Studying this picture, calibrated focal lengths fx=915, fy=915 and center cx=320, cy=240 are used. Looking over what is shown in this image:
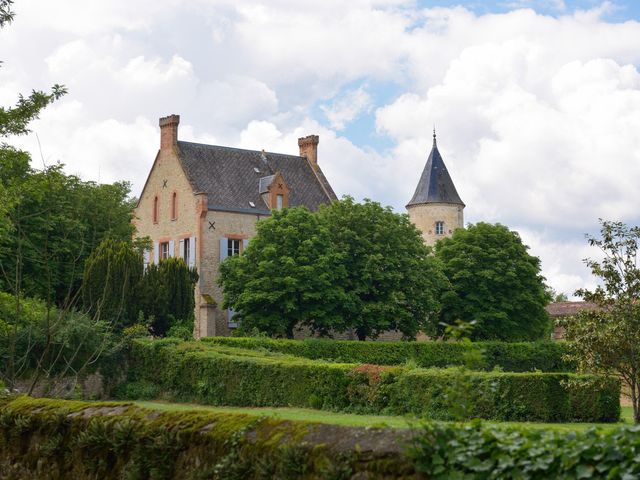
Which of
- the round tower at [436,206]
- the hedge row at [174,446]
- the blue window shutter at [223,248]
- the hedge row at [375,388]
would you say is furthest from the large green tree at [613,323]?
the round tower at [436,206]

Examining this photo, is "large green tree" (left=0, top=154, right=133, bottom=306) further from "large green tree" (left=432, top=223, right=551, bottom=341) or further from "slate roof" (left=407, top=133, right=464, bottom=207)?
"slate roof" (left=407, top=133, right=464, bottom=207)

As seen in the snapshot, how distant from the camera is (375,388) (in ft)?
93.1

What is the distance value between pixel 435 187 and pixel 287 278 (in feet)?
88.5

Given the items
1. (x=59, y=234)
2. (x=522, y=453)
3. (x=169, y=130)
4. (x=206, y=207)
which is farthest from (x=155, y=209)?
(x=522, y=453)

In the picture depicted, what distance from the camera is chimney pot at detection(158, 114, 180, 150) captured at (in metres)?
54.5

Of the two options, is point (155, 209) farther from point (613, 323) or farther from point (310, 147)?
point (613, 323)

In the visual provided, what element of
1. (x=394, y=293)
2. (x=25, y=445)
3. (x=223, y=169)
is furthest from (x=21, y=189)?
(x=223, y=169)

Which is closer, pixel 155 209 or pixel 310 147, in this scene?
pixel 155 209

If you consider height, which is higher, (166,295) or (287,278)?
(287,278)

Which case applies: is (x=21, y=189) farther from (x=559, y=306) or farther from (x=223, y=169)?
(x=559, y=306)

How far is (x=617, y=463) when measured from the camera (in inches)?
225

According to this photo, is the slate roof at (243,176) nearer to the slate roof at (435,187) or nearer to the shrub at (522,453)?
the slate roof at (435,187)

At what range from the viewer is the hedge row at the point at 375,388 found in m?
27.2

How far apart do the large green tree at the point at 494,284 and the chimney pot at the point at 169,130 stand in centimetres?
1794
